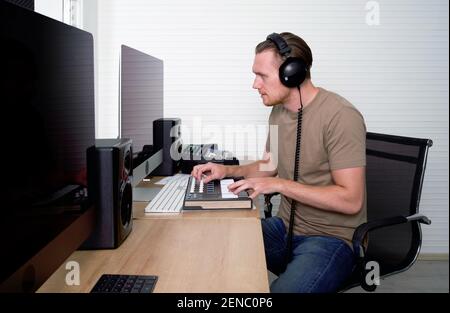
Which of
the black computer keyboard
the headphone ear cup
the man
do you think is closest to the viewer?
the black computer keyboard

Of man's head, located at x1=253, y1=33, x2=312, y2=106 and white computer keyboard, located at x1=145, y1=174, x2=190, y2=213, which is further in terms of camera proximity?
man's head, located at x1=253, y1=33, x2=312, y2=106

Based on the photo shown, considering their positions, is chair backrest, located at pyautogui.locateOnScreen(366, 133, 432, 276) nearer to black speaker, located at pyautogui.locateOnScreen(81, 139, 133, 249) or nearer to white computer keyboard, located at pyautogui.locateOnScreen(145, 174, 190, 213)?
white computer keyboard, located at pyautogui.locateOnScreen(145, 174, 190, 213)

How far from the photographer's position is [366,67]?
290cm

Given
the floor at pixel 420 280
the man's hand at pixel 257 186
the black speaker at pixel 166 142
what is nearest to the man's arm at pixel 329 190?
the man's hand at pixel 257 186

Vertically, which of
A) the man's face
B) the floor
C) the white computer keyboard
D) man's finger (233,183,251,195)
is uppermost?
the man's face

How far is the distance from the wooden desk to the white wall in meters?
1.60

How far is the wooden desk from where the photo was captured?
96 centimetres

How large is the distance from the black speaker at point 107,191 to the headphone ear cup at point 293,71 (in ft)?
2.42

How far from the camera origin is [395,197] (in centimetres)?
187

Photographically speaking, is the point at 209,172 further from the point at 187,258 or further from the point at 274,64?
the point at 187,258

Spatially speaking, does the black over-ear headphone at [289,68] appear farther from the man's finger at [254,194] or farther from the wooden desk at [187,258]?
the wooden desk at [187,258]

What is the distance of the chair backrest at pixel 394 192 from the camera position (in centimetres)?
178

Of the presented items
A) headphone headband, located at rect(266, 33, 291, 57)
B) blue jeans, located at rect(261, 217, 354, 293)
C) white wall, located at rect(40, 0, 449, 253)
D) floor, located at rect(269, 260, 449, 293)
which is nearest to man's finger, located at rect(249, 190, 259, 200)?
blue jeans, located at rect(261, 217, 354, 293)

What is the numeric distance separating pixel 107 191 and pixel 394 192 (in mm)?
1237
